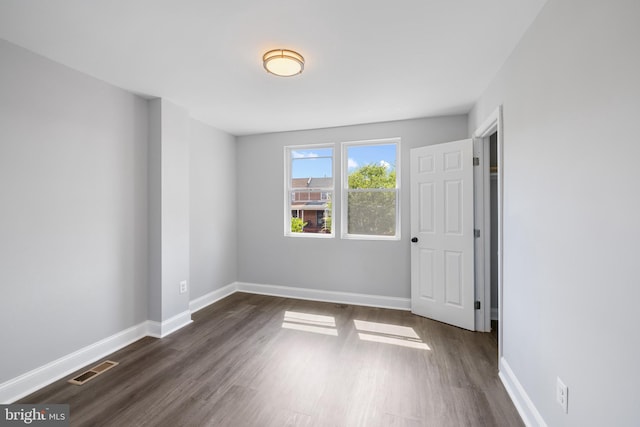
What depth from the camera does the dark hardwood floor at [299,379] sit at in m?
1.86

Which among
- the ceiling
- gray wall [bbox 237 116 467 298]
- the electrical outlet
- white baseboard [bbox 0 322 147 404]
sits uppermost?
the ceiling

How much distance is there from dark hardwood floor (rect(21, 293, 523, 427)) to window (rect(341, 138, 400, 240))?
124 cm

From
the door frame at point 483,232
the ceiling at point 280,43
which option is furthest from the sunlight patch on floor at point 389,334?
the ceiling at point 280,43

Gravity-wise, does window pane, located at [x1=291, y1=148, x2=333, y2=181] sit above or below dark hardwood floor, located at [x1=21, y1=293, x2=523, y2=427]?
above

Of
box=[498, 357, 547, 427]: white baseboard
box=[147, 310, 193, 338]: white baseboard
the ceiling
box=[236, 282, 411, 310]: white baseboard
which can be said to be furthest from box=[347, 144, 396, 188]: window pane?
box=[147, 310, 193, 338]: white baseboard

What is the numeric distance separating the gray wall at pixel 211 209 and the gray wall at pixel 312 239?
19 cm

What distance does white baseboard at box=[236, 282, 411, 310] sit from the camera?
3.83 metres

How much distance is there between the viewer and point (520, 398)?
1.91 metres

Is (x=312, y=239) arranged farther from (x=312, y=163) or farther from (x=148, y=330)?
(x=148, y=330)

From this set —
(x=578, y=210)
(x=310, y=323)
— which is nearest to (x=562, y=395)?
(x=578, y=210)

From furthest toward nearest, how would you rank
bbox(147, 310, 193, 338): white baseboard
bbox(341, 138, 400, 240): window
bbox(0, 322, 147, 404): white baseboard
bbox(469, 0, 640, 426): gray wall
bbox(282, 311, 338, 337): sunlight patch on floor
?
bbox(341, 138, 400, 240): window < bbox(282, 311, 338, 337): sunlight patch on floor < bbox(147, 310, 193, 338): white baseboard < bbox(0, 322, 147, 404): white baseboard < bbox(469, 0, 640, 426): gray wall

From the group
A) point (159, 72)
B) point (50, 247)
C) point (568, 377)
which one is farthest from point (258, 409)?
point (159, 72)

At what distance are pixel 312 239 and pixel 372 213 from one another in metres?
0.95

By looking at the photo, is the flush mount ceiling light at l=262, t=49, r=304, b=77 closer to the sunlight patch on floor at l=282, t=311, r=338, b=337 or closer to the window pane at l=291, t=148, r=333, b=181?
the window pane at l=291, t=148, r=333, b=181
